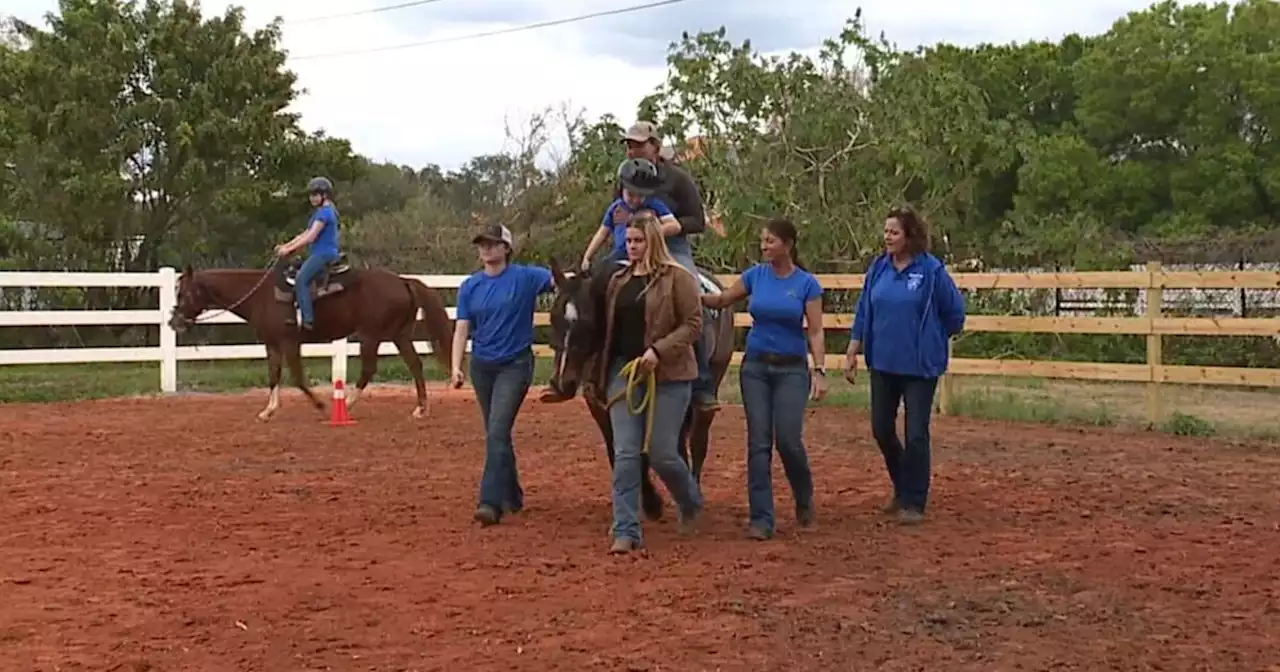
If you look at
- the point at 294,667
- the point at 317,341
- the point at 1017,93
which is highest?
the point at 1017,93

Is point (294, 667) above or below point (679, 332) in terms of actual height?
below

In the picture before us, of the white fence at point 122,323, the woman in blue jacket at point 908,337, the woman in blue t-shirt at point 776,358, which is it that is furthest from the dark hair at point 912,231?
the white fence at point 122,323

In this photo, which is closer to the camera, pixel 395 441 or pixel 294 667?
pixel 294 667

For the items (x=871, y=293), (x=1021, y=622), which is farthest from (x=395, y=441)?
(x=1021, y=622)

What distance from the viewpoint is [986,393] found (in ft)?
47.2

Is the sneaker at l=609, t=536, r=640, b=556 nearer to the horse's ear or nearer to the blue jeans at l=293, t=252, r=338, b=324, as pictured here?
the horse's ear

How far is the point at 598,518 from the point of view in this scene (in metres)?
7.68

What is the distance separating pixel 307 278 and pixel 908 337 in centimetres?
725

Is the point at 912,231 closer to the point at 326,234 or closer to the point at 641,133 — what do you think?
the point at 641,133

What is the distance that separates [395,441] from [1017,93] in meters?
39.0

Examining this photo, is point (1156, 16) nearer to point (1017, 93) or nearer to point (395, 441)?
point (1017, 93)

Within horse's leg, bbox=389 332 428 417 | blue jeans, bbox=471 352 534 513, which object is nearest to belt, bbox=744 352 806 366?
blue jeans, bbox=471 352 534 513

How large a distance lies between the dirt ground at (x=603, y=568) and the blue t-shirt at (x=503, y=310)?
953mm

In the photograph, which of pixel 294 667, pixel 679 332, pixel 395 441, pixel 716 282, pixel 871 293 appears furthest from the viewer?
pixel 395 441
